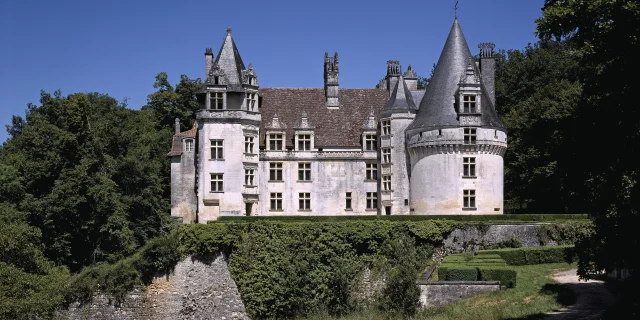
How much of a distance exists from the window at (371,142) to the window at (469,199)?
6062 millimetres

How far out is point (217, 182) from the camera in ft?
128

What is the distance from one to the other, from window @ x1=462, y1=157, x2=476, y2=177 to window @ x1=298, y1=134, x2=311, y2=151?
8.57 m

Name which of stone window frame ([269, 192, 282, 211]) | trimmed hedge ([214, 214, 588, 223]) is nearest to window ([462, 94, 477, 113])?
trimmed hedge ([214, 214, 588, 223])

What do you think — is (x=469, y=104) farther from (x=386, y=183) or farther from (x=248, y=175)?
(x=248, y=175)

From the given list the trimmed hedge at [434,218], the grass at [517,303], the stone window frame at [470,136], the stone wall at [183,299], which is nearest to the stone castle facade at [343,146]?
the stone window frame at [470,136]

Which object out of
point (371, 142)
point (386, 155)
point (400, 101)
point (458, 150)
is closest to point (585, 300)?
point (458, 150)

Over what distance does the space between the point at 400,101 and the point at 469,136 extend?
4442 mm

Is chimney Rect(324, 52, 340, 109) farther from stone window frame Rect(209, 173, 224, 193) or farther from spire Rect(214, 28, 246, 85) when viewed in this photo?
stone window frame Rect(209, 173, 224, 193)

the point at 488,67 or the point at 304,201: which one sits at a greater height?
the point at 488,67

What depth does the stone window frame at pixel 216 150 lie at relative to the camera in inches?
1534

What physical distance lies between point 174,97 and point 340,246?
26.0m

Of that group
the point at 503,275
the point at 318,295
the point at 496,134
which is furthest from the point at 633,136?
the point at 496,134

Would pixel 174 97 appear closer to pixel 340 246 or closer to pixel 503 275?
pixel 340 246

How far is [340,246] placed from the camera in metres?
33.2
